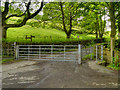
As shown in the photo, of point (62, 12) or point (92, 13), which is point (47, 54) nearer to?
point (62, 12)

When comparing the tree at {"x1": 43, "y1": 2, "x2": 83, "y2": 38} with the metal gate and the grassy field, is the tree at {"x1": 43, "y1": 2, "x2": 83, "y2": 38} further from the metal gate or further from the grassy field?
→ the metal gate

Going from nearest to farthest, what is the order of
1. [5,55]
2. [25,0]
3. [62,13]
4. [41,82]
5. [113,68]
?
[41,82], [113,68], [5,55], [25,0], [62,13]

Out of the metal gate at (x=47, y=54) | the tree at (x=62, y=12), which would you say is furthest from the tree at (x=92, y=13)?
the metal gate at (x=47, y=54)

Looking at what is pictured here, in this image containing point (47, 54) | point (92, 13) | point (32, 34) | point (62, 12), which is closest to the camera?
point (47, 54)


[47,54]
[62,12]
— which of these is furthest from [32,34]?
[47,54]

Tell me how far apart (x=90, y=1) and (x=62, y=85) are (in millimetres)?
11440

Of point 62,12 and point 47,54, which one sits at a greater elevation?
point 62,12

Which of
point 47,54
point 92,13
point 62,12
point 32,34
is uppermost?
point 92,13

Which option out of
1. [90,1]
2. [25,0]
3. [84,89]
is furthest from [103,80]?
[25,0]

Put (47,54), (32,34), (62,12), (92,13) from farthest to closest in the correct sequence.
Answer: (92,13) < (62,12) < (32,34) < (47,54)

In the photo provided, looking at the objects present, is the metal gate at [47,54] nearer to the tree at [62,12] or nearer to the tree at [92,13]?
the tree at [92,13]

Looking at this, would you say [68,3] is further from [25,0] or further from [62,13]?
[25,0]

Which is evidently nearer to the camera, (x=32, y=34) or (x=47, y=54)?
(x=47, y=54)

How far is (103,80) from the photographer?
4660 mm
